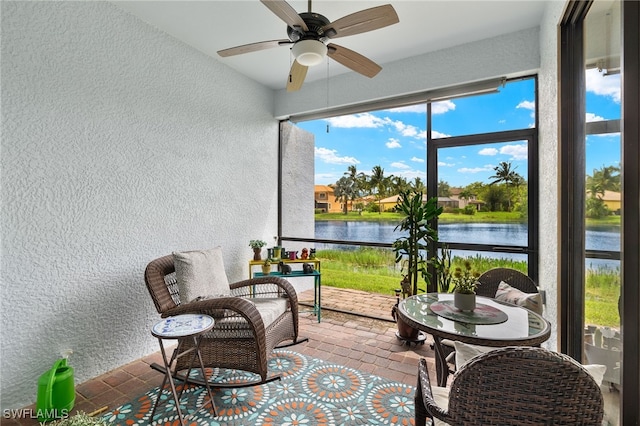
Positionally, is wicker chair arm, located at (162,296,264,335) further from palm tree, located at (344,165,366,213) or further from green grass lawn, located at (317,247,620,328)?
palm tree, located at (344,165,366,213)

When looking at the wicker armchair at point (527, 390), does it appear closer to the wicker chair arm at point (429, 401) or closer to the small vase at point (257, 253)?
the wicker chair arm at point (429, 401)

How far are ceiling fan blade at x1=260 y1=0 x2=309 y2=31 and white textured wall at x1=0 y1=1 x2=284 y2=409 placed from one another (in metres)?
1.63

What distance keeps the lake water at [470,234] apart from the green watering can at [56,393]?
2851mm

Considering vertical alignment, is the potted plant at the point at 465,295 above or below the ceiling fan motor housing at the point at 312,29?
below

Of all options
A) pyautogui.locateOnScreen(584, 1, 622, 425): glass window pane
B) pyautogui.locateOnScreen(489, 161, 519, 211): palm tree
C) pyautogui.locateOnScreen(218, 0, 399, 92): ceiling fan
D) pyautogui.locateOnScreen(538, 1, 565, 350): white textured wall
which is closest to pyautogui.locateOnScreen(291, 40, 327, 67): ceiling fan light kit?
pyautogui.locateOnScreen(218, 0, 399, 92): ceiling fan

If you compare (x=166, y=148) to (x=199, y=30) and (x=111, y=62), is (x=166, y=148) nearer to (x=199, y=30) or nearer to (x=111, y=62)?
(x=111, y=62)

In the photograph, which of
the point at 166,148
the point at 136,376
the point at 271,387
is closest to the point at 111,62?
the point at 166,148

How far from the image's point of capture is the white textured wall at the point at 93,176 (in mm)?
1987

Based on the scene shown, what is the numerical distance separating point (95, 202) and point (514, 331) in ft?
9.71

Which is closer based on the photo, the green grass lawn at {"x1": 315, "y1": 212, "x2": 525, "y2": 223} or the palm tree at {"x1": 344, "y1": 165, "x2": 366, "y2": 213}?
the green grass lawn at {"x1": 315, "y1": 212, "x2": 525, "y2": 223}

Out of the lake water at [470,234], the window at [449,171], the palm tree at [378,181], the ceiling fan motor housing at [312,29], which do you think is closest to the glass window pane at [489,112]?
the window at [449,171]

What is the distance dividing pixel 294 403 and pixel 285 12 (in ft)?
8.07

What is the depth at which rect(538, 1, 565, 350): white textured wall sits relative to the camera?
82.4 inches

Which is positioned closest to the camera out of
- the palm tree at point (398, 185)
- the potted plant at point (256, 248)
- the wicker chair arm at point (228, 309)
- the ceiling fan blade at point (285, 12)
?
the ceiling fan blade at point (285, 12)
